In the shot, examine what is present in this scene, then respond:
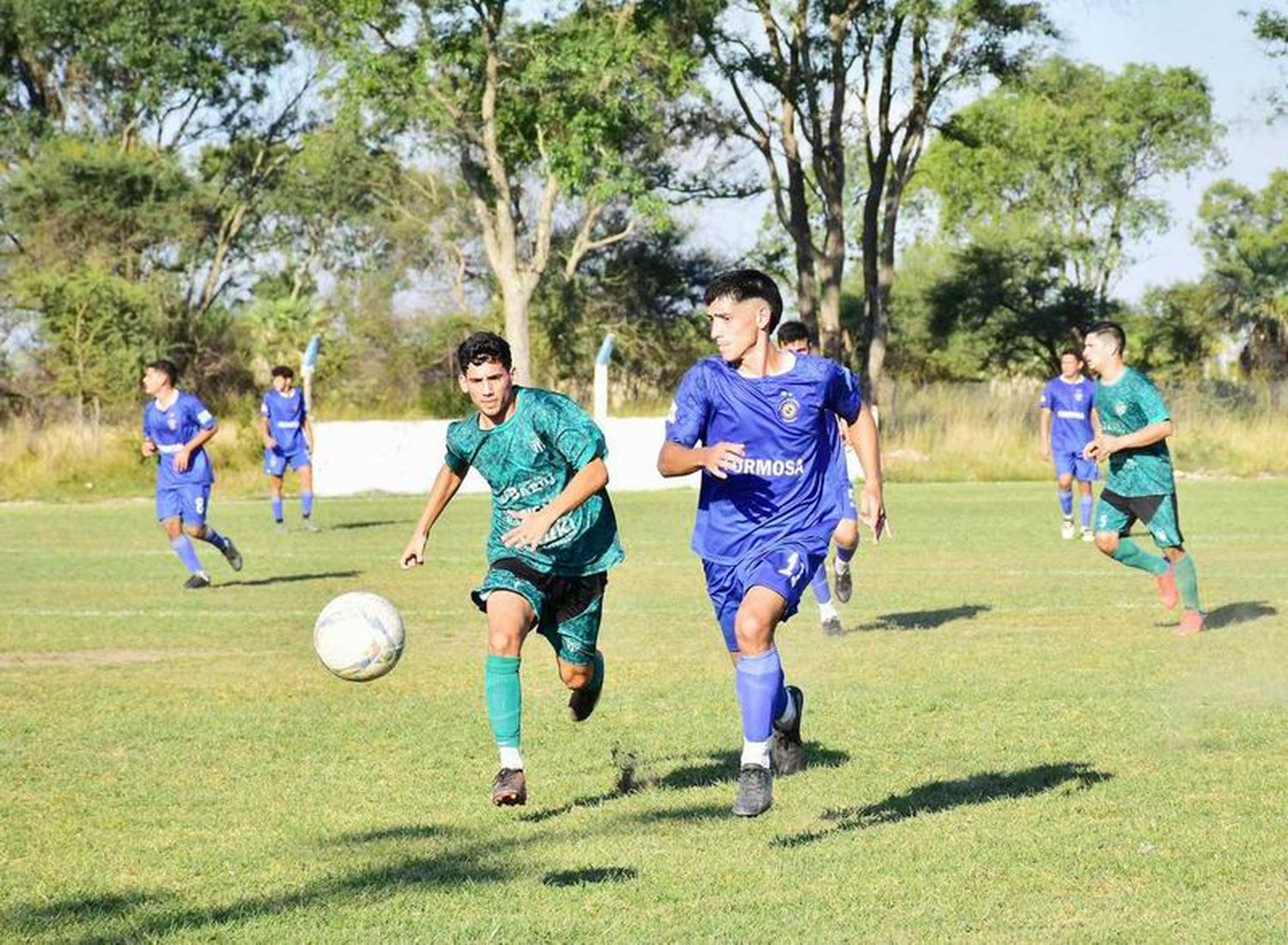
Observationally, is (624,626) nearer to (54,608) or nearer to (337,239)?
(54,608)

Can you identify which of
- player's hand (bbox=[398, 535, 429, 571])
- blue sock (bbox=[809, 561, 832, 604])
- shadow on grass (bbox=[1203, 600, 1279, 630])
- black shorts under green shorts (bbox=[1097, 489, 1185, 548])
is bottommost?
shadow on grass (bbox=[1203, 600, 1279, 630])

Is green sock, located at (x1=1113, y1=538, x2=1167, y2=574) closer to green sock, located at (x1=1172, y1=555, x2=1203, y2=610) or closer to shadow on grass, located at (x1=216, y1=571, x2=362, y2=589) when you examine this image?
green sock, located at (x1=1172, y1=555, x2=1203, y2=610)

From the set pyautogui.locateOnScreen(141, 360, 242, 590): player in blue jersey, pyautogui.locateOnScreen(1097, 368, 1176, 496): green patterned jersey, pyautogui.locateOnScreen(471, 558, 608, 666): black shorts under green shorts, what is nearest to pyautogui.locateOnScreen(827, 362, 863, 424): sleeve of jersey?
pyautogui.locateOnScreen(471, 558, 608, 666): black shorts under green shorts

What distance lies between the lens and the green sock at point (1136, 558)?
13023 mm

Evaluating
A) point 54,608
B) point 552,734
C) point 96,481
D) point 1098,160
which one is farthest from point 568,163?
point 1098,160

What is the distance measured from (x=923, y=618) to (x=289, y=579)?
6.74 metres

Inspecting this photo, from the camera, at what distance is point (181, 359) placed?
176 feet

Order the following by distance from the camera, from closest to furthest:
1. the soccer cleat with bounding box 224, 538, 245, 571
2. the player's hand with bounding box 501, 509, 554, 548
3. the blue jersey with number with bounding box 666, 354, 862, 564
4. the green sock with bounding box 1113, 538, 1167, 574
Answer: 1. the player's hand with bounding box 501, 509, 554, 548
2. the blue jersey with number with bounding box 666, 354, 862, 564
3. the green sock with bounding box 1113, 538, 1167, 574
4. the soccer cleat with bounding box 224, 538, 245, 571

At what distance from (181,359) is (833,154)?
71.4 ft

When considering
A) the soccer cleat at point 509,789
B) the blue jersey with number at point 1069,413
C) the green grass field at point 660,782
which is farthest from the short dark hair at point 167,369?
the blue jersey with number at point 1069,413

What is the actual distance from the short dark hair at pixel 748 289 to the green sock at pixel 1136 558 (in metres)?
6.56

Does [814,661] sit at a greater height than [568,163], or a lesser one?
lesser

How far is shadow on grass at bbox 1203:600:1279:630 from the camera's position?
13.2 meters

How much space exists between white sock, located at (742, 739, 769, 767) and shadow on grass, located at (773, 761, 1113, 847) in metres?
0.28
